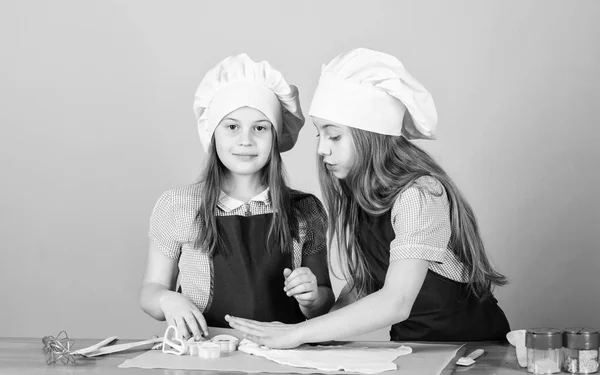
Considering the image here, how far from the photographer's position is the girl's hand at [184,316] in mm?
1745

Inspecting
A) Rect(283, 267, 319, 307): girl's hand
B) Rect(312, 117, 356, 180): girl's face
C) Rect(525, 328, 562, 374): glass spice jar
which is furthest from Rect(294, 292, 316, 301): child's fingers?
Rect(525, 328, 562, 374): glass spice jar

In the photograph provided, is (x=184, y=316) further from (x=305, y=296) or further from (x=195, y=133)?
(x=195, y=133)

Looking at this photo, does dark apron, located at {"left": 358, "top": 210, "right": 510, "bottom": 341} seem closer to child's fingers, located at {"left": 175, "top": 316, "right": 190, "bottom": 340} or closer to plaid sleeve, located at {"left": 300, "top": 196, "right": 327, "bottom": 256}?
plaid sleeve, located at {"left": 300, "top": 196, "right": 327, "bottom": 256}

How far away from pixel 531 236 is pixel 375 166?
46.9 inches

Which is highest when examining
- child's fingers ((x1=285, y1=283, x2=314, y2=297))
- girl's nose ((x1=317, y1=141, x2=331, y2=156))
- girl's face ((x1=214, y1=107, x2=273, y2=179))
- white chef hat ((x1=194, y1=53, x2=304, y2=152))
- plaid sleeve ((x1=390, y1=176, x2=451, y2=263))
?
white chef hat ((x1=194, y1=53, x2=304, y2=152))

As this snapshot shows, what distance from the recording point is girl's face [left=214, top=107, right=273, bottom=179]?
196cm

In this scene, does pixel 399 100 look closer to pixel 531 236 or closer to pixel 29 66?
pixel 531 236

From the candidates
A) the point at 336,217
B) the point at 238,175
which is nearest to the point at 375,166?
the point at 336,217

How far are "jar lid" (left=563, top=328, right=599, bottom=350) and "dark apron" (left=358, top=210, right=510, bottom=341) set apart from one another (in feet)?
1.45

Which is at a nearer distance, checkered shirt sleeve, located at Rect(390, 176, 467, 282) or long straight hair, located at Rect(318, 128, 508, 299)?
checkered shirt sleeve, located at Rect(390, 176, 467, 282)

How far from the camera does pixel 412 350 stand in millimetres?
1646

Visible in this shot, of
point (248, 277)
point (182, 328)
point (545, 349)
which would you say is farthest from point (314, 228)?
point (545, 349)

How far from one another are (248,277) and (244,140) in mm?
288

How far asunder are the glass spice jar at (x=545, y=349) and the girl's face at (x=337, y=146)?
1.93 feet
